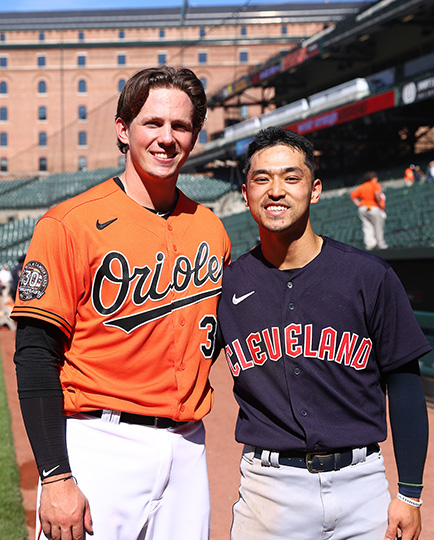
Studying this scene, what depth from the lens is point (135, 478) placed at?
208cm

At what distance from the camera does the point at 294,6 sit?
60750 mm

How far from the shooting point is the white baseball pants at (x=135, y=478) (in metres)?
2.03

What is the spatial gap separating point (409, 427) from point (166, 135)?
1.37m

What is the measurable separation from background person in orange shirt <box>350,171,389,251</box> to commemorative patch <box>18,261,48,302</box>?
32.7 feet

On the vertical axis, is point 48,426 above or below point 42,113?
below

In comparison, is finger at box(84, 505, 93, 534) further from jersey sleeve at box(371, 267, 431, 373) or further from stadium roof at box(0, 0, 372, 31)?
stadium roof at box(0, 0, 372, 31)

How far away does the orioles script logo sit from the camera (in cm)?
210

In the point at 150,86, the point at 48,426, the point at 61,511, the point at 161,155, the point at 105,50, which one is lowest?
the point at 61,511

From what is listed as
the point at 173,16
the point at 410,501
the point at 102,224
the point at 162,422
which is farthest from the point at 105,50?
the point at 410,501

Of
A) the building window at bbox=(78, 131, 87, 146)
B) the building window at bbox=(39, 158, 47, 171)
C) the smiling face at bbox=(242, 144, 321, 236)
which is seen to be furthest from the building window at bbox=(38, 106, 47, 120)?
the smiling face at bbox=(242, 144, 321, 236)

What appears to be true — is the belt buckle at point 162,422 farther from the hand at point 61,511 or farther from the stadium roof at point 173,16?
the stadium roof at point 173,16

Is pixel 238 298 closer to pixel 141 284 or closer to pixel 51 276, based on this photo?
pixel 141 284

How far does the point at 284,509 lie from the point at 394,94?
21423mm

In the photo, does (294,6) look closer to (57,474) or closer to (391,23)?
(391,23)
